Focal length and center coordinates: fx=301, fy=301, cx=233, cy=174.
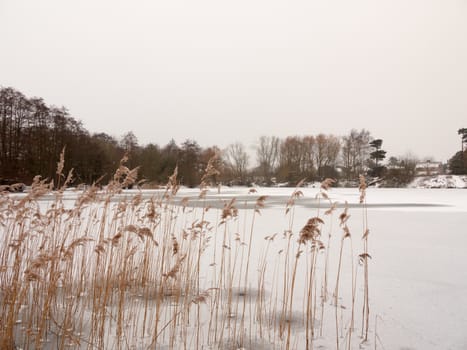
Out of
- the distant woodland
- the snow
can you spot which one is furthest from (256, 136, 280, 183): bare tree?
the snow

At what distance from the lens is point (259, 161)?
7106 centimetres

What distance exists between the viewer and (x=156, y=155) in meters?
51.7

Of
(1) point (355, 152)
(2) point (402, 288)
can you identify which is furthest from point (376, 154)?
(2) point (402, 288)

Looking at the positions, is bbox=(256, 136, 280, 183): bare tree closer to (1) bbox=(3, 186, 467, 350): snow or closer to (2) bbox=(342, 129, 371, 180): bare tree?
(2) bbox=(342, 129, 371, 180): bare tree

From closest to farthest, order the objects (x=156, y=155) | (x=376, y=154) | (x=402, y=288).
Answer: (x=402, y=288) < (x=156, y=155) < (x=376, y=154)

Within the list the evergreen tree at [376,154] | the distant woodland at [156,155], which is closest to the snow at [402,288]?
the distant woodland at [156,155]

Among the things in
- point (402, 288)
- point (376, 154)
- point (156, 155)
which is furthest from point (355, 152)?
point (402, 288)

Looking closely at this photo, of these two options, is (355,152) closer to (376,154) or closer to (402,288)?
(376,154)

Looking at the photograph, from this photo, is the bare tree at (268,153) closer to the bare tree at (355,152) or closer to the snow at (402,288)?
the bare tree at (355,152)

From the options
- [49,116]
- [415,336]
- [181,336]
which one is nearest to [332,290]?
[415,336]

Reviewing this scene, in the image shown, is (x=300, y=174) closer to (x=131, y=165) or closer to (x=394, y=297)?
(x=131, y=165)

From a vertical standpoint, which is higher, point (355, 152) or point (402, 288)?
point (355, 152)

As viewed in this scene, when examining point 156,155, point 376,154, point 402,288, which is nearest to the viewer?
point 402,288

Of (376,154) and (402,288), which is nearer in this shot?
(402,288)
